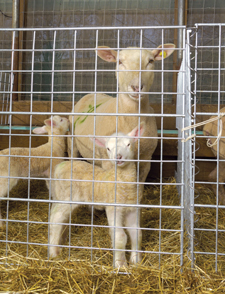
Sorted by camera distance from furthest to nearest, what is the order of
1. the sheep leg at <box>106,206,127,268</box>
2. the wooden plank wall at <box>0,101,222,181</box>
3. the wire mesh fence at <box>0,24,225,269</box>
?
the wooden plank wall at <box>0,101,222,181</box>, the sheep leg at <box>106,206,127,268</box>, the wire mesh fence at <box>0,24,225,269</box>

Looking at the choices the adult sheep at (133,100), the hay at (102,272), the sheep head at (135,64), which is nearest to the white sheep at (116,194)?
the hay at (102,272)

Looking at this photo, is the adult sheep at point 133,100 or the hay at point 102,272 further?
the adult sheep at point 133,100

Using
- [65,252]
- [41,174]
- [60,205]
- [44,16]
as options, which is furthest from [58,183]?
[44,16]

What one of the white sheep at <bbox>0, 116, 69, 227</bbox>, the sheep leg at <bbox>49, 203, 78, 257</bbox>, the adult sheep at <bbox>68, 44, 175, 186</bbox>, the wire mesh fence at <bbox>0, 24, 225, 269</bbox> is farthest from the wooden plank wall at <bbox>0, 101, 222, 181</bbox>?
the sheep leg at <bbox>49, 203, 78, 257</bbox>

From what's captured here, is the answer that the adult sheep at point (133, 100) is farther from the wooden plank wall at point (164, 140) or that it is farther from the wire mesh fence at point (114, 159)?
the wooden plank wall at point (164, 140)

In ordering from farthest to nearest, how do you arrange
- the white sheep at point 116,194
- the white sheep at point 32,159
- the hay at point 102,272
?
the white sheep at point 32,159, the white sheep at point 116,194, the hay at point 102,272

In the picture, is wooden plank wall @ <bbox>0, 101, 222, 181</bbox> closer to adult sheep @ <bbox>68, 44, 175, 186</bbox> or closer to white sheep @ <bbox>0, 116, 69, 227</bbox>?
white sheep @ <bbox>0, 116, 69, 227</bbox>

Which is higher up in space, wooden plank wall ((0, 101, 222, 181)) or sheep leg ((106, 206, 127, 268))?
wooden plank wall ((0, 101, 222, 181))

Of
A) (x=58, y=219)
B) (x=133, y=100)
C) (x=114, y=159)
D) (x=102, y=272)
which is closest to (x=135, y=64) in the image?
(x=133, y=100)

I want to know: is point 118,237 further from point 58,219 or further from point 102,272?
point 58,219

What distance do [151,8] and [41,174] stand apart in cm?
400

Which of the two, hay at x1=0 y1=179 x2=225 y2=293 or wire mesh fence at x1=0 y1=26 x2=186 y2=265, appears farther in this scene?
wire mesh fence at x1=0 y1=26 x2=186 y2=265

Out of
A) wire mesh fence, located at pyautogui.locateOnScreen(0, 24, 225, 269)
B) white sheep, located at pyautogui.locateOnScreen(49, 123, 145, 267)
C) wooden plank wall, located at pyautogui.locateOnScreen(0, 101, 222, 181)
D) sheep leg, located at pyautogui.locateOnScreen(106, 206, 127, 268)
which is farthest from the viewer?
wooden plank wall, located at pyautogui.locateOnScreen(0, 101, 222, 181)

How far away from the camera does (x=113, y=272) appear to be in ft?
7.65
